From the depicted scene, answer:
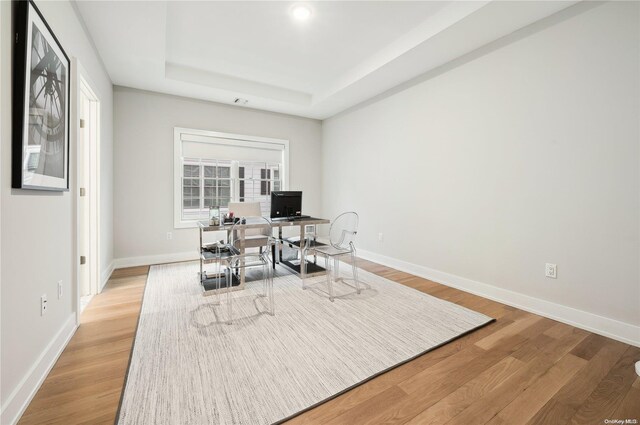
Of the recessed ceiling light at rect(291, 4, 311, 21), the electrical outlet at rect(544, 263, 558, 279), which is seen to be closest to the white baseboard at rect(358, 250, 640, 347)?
the electrical outlet at rect(544, 263, 558, 279)

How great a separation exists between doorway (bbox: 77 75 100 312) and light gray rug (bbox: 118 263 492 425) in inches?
22.4

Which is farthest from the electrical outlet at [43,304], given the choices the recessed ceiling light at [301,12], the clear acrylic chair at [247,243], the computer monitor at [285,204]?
the recessed ceiling light at [301,12]

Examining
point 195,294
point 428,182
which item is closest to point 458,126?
point 428,182

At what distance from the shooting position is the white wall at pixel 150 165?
158 inches

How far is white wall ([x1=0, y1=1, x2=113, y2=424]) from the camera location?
50.7 inches

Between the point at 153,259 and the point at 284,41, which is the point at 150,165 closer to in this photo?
the point at 153,259

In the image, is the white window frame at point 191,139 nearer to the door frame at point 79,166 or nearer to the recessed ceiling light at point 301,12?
the door frame at point 79,166

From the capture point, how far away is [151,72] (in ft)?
11.5

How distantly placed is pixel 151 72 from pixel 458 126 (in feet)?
12.5

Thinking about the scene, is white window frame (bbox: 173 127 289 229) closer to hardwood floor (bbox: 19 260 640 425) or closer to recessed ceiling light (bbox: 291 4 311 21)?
hardwood floor (bbox: 19 260 640 425)

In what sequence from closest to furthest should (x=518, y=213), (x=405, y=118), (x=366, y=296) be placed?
1. (x=518, y=213)
2. (x=366, y=296)
3. (x=405, y=118)

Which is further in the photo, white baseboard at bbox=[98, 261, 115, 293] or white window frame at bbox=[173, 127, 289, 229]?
white window frame at bbox=[173, 127, 289, 229]

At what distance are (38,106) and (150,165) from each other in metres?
2.85

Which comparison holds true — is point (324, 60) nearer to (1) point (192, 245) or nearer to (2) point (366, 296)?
(2) point (366, 296)
